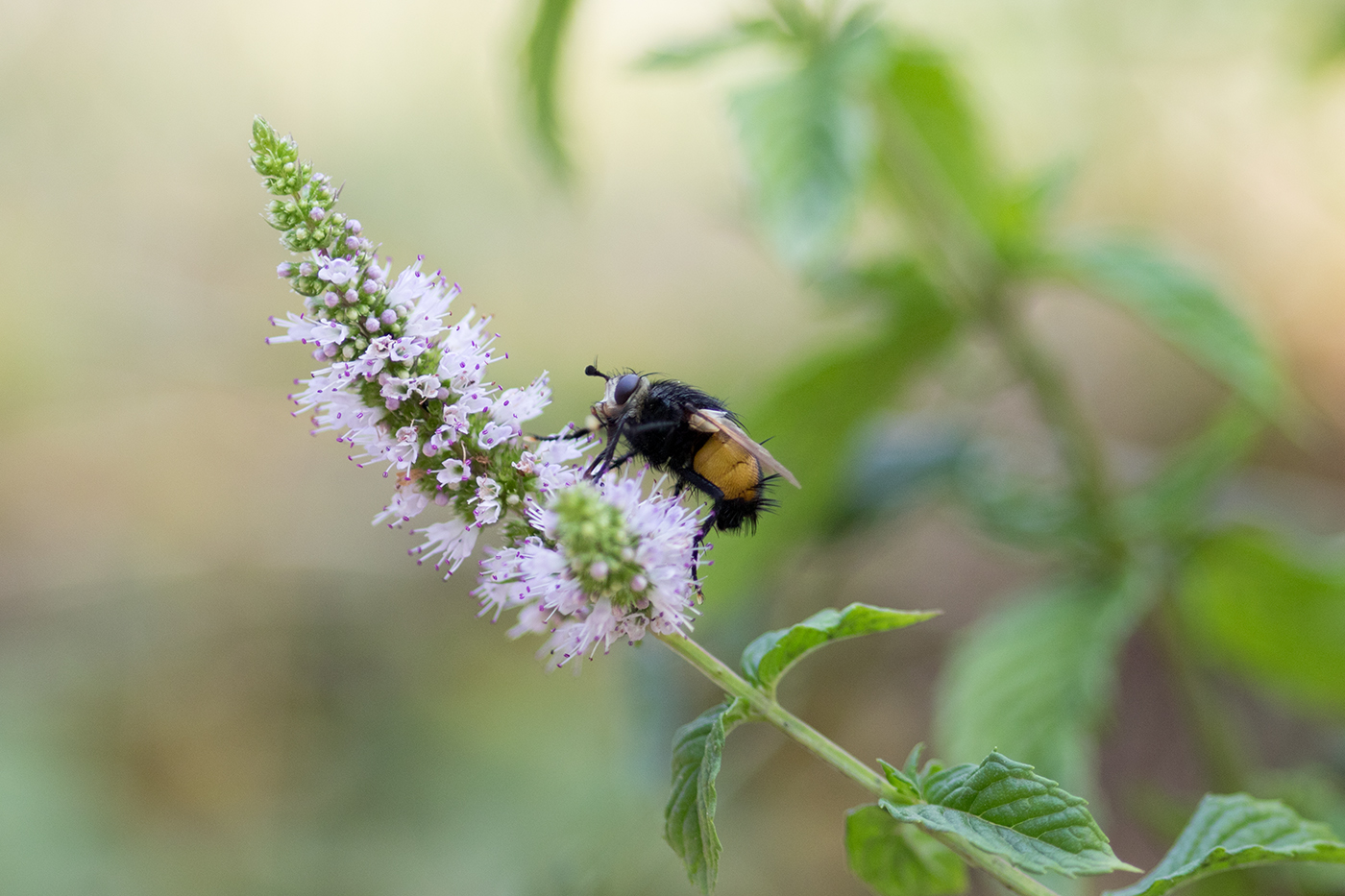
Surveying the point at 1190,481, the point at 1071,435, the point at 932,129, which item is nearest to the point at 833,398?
the point at 1071,435

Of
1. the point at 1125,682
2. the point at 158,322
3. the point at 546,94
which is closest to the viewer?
the point at 546,94

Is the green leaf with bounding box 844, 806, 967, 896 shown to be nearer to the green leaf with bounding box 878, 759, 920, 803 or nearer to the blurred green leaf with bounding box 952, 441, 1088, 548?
the green leaf with bounding box 878, 759, 920, 803

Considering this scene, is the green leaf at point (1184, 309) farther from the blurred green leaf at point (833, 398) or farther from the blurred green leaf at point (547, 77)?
the blurred green leaf at point (547, 77)

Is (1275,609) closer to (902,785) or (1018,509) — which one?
(1018,509)

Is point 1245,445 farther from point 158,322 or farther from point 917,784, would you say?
point 158,322

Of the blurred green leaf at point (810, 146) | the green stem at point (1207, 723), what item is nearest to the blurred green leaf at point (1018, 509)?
the green stem at point (1207, 723)

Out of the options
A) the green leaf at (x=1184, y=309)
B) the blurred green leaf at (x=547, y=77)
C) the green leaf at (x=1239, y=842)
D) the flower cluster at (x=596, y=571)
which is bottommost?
the green leaf at (x=1239, y=842)

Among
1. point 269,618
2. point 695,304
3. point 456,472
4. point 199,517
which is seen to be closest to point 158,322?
point 199,517
